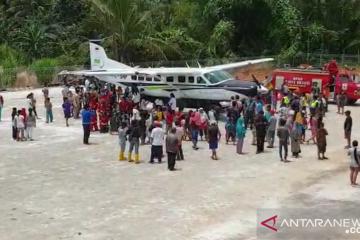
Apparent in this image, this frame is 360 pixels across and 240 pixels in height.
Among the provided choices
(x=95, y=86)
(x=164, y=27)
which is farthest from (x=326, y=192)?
(x=164, y=27)

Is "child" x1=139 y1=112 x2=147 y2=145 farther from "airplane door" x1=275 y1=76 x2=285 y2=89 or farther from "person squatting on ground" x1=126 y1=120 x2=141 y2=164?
"airplane door" x1=275 y1=76 x2=285 y2=89

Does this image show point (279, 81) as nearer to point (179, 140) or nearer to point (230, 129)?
point (230, 129)

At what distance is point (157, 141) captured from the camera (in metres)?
18.6

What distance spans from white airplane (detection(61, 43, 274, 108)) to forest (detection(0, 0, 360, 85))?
15179mm

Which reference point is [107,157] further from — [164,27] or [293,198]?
[164,27]

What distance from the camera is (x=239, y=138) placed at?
20.2 metres

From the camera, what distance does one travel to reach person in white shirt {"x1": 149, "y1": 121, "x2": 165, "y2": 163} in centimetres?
1836

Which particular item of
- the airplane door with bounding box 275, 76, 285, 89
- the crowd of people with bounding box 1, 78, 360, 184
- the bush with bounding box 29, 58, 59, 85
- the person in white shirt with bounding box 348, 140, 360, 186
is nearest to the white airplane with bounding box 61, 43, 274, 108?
the crowd of people with bounding box 1, 78, 360, 184

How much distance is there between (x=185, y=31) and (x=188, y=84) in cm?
2233

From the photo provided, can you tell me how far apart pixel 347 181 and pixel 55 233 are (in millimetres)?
8306

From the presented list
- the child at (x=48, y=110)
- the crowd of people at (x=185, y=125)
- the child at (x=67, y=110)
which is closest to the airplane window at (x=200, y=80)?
the crowd of people at (x=185, y=125)

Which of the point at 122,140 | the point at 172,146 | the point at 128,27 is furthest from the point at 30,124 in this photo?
the point at 128,27

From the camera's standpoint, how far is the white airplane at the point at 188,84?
27.4 metres

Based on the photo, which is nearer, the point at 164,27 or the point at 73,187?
the point at 73,187
